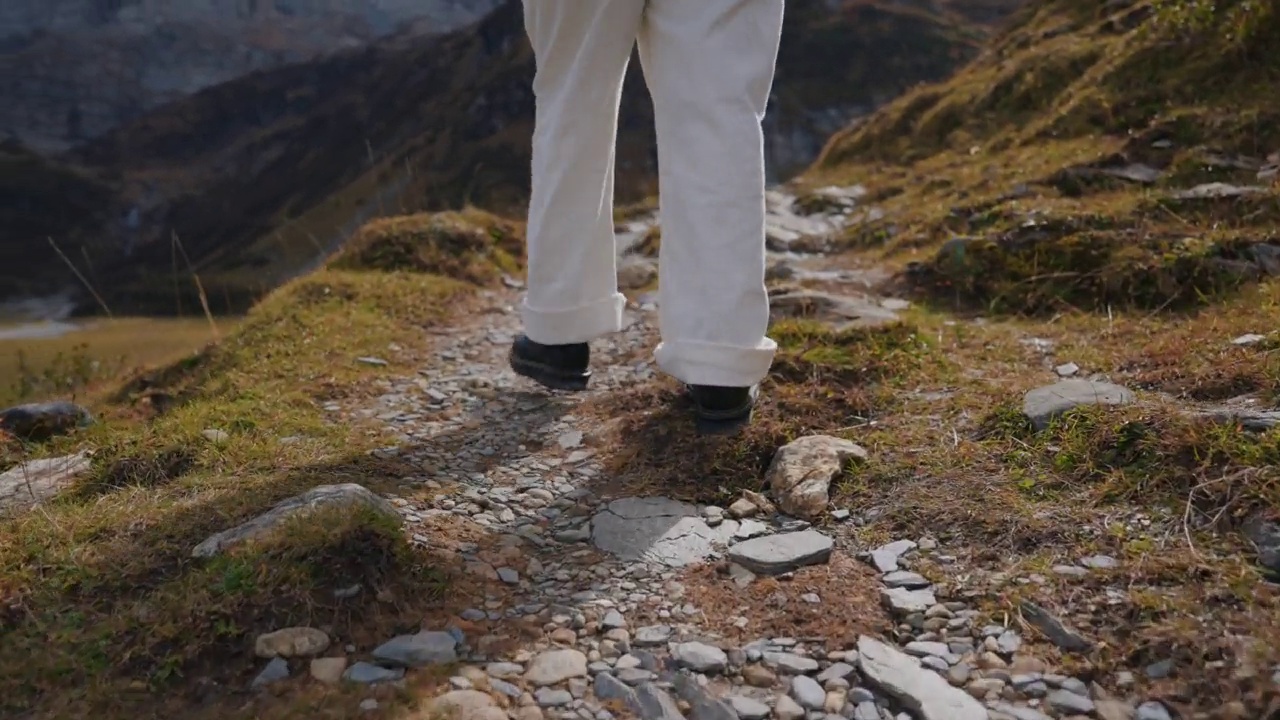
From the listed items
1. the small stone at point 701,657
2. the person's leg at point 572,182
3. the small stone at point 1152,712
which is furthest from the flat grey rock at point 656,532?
the small stone at point 1152,712

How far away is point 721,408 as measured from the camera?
10.1 feet

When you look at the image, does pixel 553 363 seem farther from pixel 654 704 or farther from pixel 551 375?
pixel 654 704

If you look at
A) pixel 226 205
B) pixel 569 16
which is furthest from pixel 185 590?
pixel 226 205

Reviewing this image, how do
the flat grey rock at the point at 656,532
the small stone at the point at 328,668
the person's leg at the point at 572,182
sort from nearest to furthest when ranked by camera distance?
1. the small stone at the point at 328,668
2. the flat grey rock at the point at 656,532
3. the person's leg at the point at 572,182

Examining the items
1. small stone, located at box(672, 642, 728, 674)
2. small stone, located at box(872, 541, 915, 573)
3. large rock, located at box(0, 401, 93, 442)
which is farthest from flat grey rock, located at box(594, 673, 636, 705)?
large rock, located at box(0, 401, 93, 442)

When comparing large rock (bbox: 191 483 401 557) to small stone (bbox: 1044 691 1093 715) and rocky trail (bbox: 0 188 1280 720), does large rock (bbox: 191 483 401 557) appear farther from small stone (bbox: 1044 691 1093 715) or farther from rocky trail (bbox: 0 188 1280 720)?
small stone (bbox: 1044 691 1093 715)

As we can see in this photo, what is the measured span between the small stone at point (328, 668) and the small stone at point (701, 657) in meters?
0.70

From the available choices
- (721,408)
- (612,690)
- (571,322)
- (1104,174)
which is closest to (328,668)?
(612,690)

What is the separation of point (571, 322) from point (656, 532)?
1014 millimetres

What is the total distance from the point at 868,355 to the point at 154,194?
164809 mm

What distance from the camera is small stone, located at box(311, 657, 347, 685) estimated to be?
1908 millimetres

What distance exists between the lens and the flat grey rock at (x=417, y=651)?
1.97m

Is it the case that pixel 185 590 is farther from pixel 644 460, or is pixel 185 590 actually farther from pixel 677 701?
pixel 644 460

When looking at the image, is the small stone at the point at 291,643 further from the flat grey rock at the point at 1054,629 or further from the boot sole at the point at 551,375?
the boot sole at the point at 551,375
